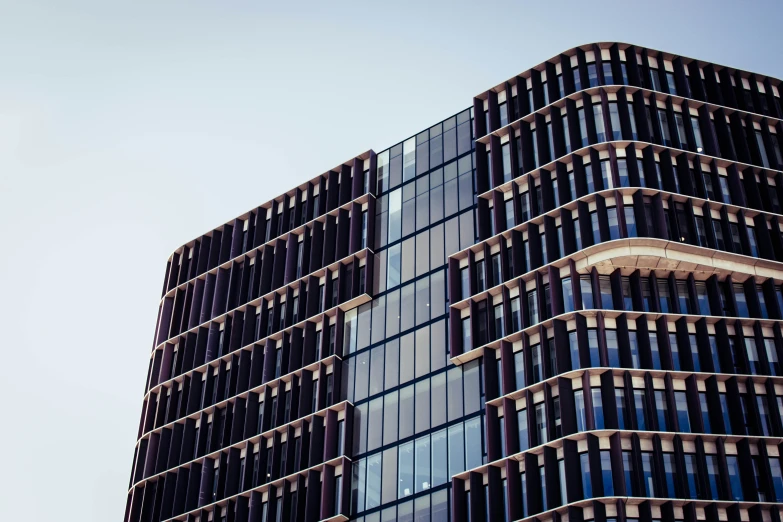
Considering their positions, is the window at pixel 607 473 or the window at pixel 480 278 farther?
the window at pixel 480 278

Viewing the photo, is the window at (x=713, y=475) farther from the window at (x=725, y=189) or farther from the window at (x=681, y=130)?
the window at (x=681, y=130)

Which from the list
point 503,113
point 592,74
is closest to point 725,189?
point 592,74

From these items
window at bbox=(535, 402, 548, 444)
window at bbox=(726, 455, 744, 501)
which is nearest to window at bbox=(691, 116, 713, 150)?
window at bbox=(535, 402, 548, 444)

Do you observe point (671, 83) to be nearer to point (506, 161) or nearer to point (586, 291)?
point (506, 161)

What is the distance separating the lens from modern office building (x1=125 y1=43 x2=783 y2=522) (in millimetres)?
59719

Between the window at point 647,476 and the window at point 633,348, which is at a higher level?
the window at point 633,348

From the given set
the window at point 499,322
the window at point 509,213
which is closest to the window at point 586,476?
the window at point 499,322

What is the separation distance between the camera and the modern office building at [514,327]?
196 ft

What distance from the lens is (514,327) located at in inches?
2608

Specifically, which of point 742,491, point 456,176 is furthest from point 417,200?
point 742,491

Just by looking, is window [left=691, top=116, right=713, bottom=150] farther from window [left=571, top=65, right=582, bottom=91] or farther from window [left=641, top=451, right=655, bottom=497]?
window [left=641, top=451, right=655, bottom=497]

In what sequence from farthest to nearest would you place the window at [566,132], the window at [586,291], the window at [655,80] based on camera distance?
1. the window at [655,80]
2. the window at [566,132]
3. the window at [586,291]

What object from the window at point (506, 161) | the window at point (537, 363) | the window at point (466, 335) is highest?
the window at point (506, 161)

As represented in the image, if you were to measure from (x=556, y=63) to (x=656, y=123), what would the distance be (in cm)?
860
